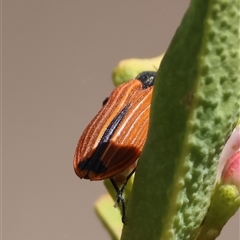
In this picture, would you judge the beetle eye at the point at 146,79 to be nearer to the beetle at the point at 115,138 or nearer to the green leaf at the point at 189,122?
the beetle at the point at 115,138

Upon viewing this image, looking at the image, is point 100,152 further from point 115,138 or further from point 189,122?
point 189,122

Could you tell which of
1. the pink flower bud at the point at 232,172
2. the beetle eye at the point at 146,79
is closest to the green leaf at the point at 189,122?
the pink flower bud at the point at 232,172

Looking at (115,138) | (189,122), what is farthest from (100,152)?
(189,122)

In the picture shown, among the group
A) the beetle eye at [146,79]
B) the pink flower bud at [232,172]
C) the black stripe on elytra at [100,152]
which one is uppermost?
the beetle eye at [146,79]

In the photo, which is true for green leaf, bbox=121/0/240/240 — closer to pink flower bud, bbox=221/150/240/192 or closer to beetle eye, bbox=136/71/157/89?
pink flower bud, bbox=221/150/240/192

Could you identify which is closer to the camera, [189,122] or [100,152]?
[189,122]

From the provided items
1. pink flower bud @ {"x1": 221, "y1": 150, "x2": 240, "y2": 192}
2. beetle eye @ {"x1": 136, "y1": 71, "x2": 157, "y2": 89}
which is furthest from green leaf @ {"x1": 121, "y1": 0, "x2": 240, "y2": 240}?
beetle eye @ {"x1": 136, "y1": 71, "x2": 157, "y2": 89}

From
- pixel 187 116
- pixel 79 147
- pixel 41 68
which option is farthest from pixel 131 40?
pixel 187 116
